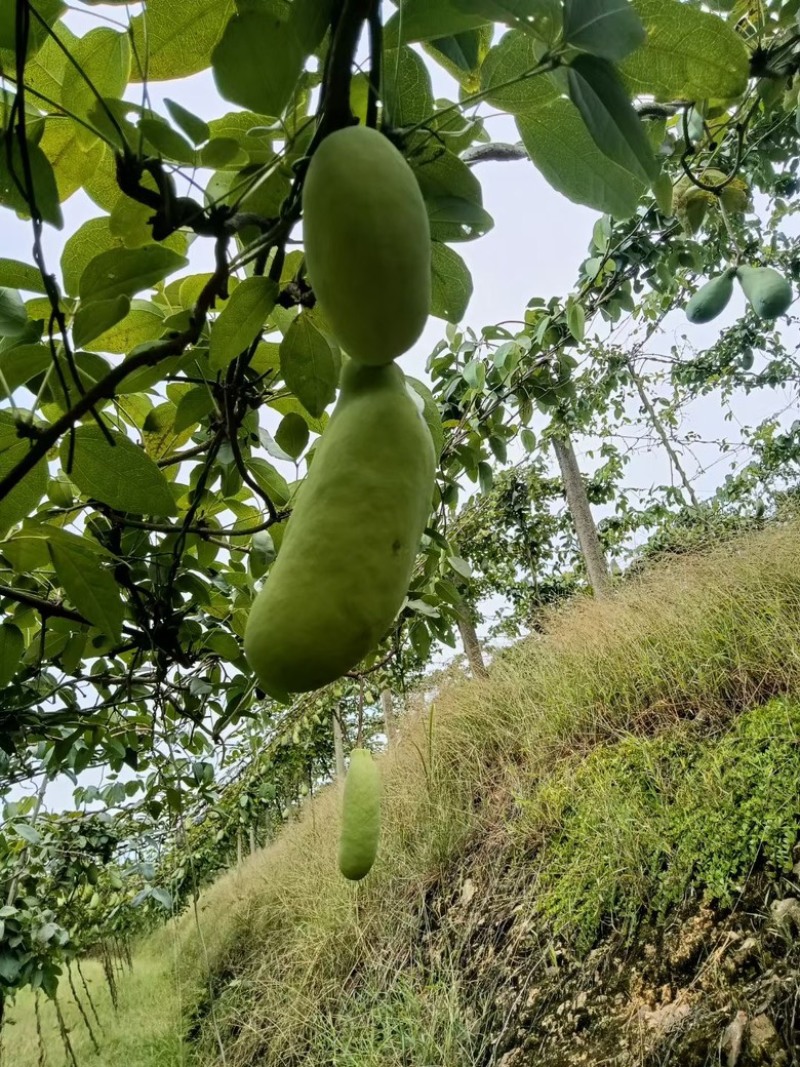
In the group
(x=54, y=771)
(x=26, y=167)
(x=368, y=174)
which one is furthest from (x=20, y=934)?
(x=368, y=174)

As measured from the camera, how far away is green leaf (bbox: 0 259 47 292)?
0.60 metres

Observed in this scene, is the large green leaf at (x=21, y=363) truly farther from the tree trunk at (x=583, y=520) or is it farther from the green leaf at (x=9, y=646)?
the tree trunk at (x=583, y=520)

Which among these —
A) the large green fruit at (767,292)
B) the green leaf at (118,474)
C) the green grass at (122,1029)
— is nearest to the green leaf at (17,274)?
the green leaf at (118,474)

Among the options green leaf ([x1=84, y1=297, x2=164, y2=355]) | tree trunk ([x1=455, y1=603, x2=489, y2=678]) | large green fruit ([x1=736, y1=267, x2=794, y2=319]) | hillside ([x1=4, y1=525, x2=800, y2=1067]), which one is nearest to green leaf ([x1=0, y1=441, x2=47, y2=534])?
green leaf ([x1=84, y1=297, x2=164, y2=355])

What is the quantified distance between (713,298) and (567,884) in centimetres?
199

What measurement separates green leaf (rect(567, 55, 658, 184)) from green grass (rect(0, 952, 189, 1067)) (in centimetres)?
412

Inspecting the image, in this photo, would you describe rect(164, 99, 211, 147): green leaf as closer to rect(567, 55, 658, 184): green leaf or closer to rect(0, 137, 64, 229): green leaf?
rect(0, 137, 64, 229): green leaf

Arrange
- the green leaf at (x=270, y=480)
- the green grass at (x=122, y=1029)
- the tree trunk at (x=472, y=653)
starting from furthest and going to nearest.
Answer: the tree trunk at (x=472, y=653), the green grass at (x=122, y=1029), the green leaf at (x=270, y=480)

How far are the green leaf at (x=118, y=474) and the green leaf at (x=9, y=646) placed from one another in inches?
18.2

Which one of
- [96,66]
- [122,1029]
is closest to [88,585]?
[96,66]

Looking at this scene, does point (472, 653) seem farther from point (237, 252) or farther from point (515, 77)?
point (515, 77)

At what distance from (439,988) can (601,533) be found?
17.6 feet

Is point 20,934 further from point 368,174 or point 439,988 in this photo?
point 368,174

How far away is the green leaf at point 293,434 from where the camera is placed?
28.0 inches
